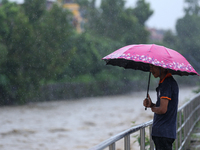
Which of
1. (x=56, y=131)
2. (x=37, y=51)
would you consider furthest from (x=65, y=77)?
(x=56, y=131)

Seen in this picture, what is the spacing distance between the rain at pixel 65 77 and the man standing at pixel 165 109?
1533 mm

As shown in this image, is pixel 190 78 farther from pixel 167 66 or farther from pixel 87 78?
pixel 167 66

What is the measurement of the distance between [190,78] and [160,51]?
62055mm

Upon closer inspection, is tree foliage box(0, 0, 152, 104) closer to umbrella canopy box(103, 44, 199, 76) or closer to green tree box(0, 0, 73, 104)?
green tree box(0, 0, 73, 104)

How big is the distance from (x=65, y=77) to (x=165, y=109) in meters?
35.0

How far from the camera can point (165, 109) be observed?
3.23 metres

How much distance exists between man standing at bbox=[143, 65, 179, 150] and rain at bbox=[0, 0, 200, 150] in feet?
5.03

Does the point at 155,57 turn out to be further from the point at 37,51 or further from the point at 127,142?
the point at 37,51

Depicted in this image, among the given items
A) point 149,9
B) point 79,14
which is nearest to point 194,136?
point 149,9

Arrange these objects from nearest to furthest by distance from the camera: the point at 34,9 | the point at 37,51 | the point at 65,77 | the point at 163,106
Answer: the point at 163,106 < the point at 37,51 < the point at 34,9 < the point at 65,77

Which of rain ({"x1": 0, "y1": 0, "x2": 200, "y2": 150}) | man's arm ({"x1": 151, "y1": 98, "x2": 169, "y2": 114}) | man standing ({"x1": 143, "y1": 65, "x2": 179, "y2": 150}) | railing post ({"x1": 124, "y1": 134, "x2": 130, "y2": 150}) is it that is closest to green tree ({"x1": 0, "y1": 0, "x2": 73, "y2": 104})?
rain ({"x1": 0, "y1": 0, "x2": 200, "y2": 150})

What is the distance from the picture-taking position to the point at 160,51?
3.60 m

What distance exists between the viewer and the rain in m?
16.7

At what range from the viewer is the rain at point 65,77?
16.7 m
